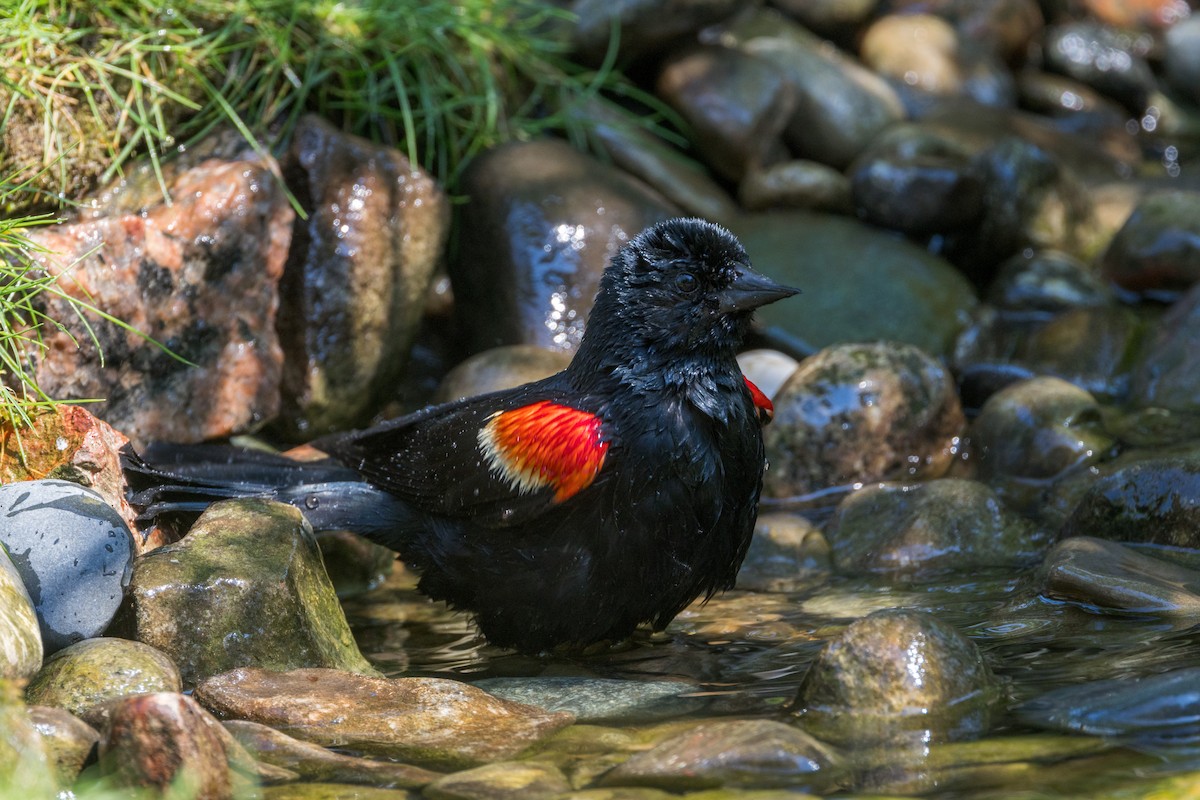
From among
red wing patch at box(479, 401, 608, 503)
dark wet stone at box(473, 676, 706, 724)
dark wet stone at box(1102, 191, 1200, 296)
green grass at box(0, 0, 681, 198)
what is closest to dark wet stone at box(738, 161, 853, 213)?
green grass at box(0, 0, 681, 198)

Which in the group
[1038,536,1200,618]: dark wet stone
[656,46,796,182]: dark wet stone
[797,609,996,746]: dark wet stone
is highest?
[656,46,796,182]: dark wet stone

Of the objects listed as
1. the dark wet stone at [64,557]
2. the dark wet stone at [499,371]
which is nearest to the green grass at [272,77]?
the dark wet stone at [499,371]

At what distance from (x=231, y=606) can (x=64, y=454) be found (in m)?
1.02

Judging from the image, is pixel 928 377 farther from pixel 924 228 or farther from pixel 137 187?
pixel 137 187

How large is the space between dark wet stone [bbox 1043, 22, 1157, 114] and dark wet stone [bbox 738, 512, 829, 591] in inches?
312

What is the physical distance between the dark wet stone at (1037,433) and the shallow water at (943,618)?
4.52ft

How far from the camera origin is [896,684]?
3645mm

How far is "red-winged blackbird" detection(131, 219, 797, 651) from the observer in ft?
14.5

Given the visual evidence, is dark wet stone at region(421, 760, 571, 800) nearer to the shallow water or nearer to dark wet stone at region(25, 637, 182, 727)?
the shallow water

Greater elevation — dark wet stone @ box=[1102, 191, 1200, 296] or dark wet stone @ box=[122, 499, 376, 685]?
dark wet stone @ box=[1102, 191, 1200, 296]

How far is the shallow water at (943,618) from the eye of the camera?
316cm

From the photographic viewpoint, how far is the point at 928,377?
6.68m

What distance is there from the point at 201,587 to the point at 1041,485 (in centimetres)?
422

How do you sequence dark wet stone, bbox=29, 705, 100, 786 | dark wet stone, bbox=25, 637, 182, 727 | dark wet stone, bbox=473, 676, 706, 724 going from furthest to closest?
dark wet stone, bbox=473, 676, 706, 724 → dark wet stone, bbox=25, 637, 182, 727 → dark wet stone, bbox=29, 705, 100, 786
